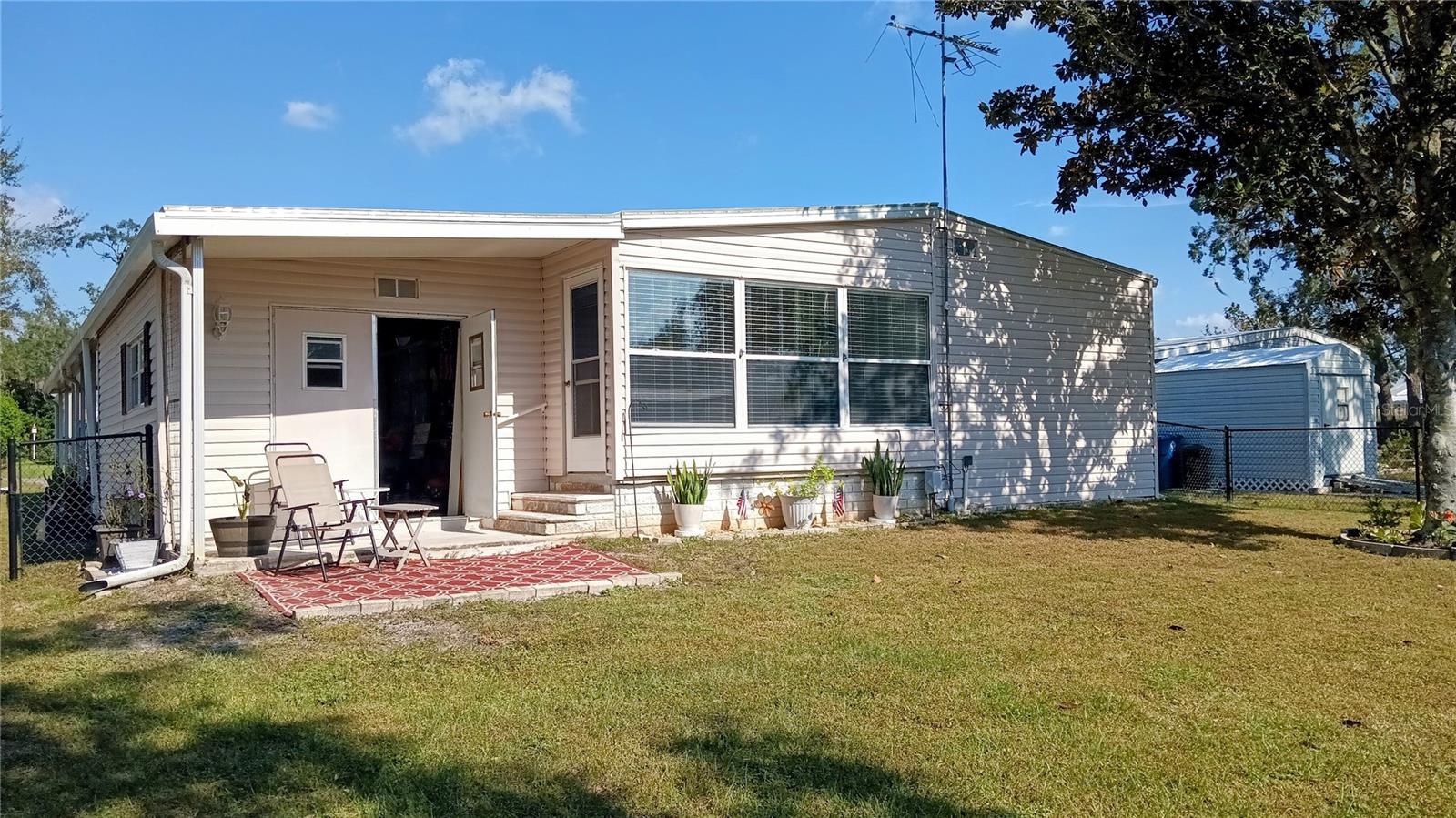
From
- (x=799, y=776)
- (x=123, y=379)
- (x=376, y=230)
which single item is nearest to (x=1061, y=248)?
(x=376, y=230)

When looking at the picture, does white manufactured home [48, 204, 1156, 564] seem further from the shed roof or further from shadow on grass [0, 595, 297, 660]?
the shed roof

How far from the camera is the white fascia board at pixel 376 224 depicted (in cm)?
664

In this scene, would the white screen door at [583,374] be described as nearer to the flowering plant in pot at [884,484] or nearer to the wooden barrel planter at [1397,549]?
the flowering plant in pot at [884,484]

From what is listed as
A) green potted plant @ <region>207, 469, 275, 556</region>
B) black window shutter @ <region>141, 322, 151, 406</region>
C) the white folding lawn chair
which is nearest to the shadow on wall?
the white folding lawn chair

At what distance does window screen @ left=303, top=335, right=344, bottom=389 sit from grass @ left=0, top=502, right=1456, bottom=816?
2.60m

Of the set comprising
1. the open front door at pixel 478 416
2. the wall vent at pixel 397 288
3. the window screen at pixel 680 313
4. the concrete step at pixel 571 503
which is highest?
the wall vent at pixel 397 288

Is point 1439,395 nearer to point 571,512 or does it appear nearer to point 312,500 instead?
point 571,512

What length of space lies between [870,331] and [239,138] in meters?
15.9

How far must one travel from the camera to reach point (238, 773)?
312 centimetres

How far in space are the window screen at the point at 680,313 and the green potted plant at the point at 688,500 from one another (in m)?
1.22

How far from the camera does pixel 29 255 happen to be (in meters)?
32.2

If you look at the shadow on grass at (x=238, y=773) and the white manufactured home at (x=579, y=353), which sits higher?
the white manufactured home at (x=579, y=353)

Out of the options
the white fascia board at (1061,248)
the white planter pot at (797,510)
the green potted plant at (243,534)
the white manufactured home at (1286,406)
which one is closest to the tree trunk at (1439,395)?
the white fascia board at (1061,248)

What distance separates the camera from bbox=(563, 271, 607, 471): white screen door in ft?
28.8
